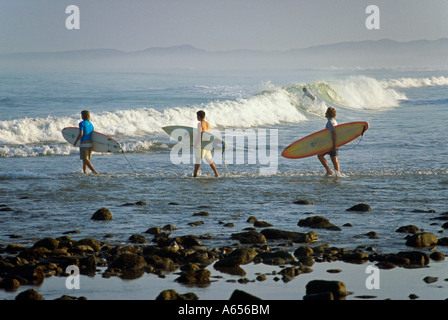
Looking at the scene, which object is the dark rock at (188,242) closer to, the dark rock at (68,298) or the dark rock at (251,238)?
the dark rock at (251,238)

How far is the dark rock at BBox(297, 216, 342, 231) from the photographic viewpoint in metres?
9.08

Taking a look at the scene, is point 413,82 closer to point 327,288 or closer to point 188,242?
point 188,242

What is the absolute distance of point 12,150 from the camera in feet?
61.8

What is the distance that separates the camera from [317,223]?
30.1 feet

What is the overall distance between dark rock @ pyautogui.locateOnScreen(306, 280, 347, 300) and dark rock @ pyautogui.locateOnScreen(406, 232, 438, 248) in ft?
7.21

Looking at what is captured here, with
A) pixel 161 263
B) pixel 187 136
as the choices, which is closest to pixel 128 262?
pixel 161 263

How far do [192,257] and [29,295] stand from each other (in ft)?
6.77

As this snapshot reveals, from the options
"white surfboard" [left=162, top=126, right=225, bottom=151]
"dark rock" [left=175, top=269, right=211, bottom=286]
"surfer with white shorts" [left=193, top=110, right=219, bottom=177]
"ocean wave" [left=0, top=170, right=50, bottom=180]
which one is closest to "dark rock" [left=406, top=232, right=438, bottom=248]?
"dark rock" [left=175, top=269, right=211, bottom=286]

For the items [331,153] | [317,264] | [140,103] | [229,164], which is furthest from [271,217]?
[140,103]

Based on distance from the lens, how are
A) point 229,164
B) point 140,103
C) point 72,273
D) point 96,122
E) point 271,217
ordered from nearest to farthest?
point 72,273
point 271,217
point 229,164
point 96,122
point 140,103

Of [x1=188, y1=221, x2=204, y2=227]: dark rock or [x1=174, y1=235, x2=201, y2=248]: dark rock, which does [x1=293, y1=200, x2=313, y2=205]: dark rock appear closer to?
[x1=188, y1=221, x2=204, y2=227]: dark rock
